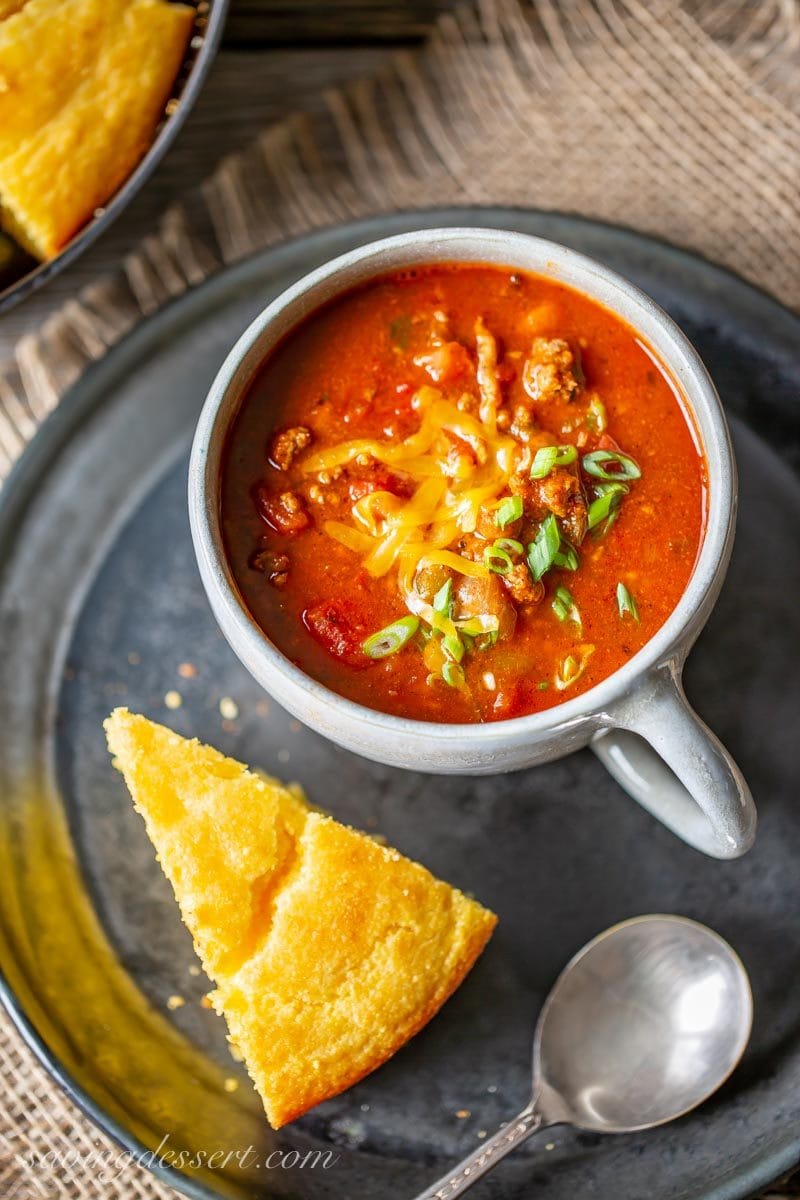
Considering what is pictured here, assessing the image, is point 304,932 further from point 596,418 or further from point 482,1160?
point 596,418

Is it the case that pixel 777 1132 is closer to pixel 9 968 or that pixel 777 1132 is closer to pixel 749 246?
pixel 9 968

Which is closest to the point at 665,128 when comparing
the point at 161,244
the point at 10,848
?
the point at 161,244

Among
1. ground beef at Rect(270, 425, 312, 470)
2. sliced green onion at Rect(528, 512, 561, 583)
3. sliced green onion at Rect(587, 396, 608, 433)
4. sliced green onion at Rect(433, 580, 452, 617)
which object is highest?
ground beef at Rect(270, 425, 312, 470)

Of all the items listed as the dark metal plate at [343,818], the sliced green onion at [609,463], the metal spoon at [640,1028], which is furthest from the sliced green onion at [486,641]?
the metal spoon at [640,1028]

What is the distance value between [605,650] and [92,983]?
1.45m

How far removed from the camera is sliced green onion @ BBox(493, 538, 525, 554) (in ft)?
7.90

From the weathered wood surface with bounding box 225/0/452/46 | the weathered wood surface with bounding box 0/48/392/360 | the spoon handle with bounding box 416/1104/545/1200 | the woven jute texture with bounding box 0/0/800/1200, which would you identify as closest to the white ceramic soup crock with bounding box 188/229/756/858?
the spoon handle with bounding box 416/1104/545/1200

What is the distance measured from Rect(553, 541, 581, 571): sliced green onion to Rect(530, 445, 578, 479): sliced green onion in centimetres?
14

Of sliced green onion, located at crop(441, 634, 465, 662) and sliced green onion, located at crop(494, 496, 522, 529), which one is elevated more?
sliced green onion, located at crop(494, 496, 522, 529)

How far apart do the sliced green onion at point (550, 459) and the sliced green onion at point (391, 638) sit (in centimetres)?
37

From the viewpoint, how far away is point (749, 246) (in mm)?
3344

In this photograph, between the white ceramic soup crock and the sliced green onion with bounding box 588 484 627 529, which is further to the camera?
the sliced green onion with bounding box 588 484 627 529

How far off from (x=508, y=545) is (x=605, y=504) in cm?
Answer: 21

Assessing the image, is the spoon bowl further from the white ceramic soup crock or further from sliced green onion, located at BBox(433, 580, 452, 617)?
sliced green onion, located at BBox(433, 580, 452, 617)
